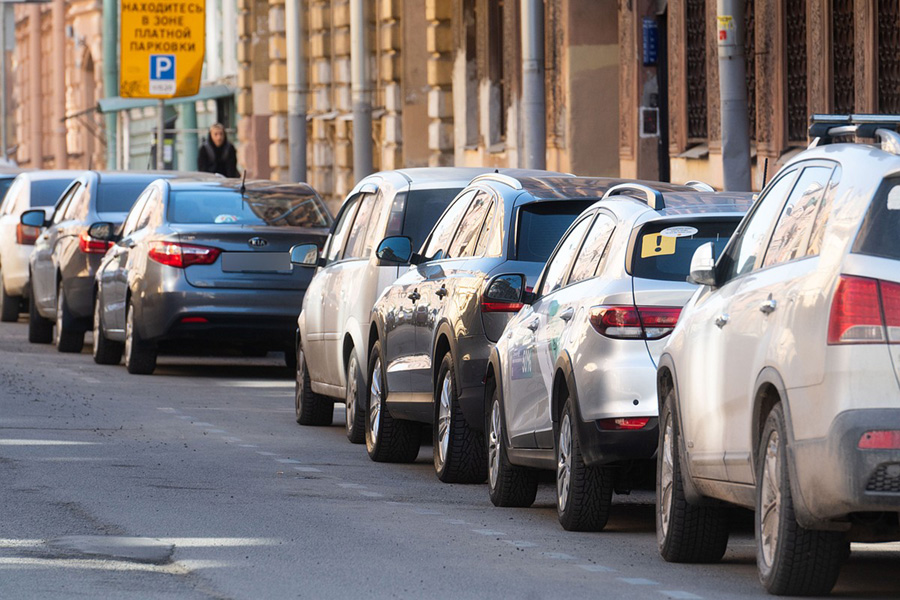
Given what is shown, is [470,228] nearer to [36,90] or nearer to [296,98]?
[296,98]

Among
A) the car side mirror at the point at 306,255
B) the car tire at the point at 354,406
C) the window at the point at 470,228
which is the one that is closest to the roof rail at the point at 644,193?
the window at the point at 470,228

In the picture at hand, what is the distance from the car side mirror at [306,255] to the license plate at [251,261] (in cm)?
277

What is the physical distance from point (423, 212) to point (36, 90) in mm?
65522

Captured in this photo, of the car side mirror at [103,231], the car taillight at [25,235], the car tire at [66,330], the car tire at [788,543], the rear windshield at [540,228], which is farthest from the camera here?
the car taillight at [25,235]

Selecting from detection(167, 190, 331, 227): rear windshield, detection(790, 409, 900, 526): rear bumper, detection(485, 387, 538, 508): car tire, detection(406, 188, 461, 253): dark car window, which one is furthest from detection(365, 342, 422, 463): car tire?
detection(790, 409, 900, 526): rear bumper

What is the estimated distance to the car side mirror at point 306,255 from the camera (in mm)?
15531

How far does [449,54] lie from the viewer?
35969mm

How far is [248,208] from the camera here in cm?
1906

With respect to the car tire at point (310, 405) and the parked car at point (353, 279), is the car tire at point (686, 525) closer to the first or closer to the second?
the parked car at point (353, 279)

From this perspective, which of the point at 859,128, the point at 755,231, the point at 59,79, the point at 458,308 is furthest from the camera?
the point at 59,79

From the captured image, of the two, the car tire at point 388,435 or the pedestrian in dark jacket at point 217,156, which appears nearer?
the car tire at point 388,435

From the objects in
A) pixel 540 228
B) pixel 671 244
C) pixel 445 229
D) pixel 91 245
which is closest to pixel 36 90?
pixel 91 245

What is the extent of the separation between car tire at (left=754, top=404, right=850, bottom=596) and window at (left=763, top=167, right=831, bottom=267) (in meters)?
0.55

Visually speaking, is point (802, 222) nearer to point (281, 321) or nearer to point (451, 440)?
point (451, 440)
